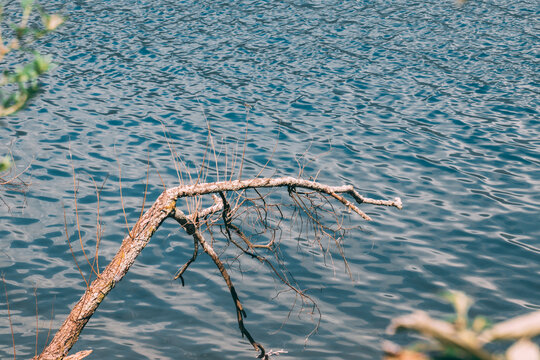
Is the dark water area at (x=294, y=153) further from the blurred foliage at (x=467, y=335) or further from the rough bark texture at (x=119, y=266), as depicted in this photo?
the blurred foliage at (x=467, y=335)

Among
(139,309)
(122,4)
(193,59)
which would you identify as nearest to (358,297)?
(139,309)

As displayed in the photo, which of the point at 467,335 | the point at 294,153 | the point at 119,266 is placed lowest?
the point at 294,153

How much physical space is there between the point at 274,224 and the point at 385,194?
2.56 metres

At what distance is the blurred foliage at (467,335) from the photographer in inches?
34.0

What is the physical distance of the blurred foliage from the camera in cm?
86

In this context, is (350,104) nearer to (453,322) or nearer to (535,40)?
(535,40)

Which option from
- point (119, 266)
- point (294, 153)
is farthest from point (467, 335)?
point (294, 153)

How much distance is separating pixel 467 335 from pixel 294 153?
12983 mm

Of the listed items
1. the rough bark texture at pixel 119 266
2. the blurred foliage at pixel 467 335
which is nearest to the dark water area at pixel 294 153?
the rough bark texture at pixel 119 266

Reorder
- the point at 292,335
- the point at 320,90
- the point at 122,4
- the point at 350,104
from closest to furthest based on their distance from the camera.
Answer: the point at 292,335, the point at 350,104, the point at 320,90, the point at 122,4

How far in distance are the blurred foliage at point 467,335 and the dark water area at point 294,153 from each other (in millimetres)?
6985

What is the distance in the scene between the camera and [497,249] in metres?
10.1

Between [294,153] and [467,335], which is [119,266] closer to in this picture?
[467,335]

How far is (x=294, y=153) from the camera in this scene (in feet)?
45.6
